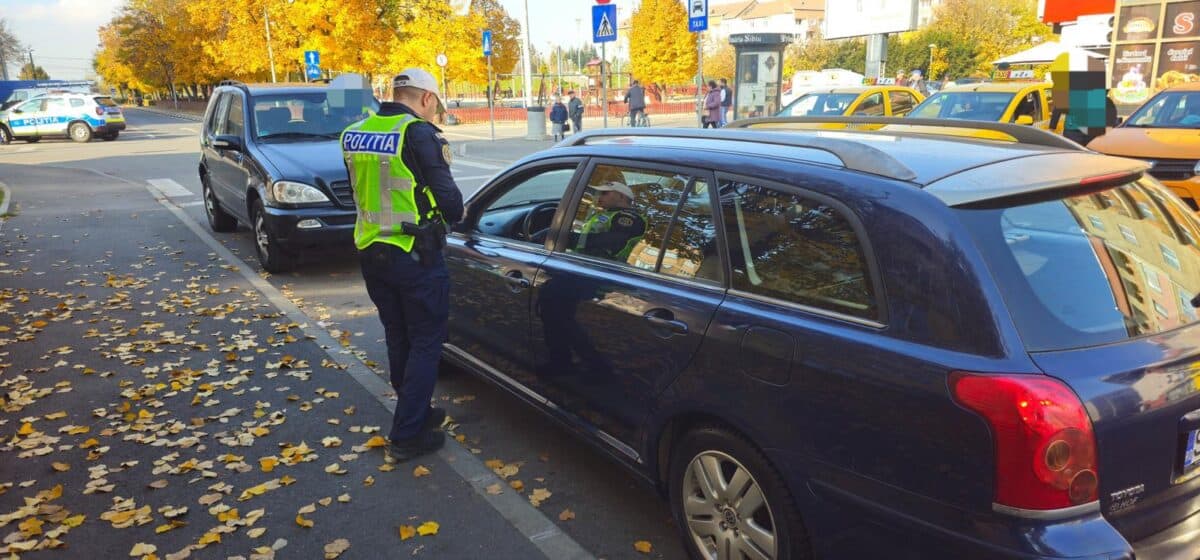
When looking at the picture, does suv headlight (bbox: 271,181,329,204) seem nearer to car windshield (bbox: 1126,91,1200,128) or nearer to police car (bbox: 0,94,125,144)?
car windshield (bbox: 1126,91,1200,128)

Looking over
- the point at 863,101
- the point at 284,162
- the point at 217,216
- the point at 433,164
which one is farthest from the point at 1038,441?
the point at 863,101

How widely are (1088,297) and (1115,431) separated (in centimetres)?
39

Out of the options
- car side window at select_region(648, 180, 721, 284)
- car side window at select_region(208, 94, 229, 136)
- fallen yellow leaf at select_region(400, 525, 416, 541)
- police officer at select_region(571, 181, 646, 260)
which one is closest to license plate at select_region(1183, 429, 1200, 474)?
car side window at select_region(648, 180, 721, 284)

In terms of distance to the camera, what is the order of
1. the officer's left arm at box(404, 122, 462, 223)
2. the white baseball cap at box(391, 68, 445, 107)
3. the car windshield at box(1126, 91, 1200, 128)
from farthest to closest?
1. the car windshield at box(1126, 91, 1200, 128)
2. the white baseball cap at box(391, 68, 445, 107)
3. the officer's left arm at box(404, 122, 462, 223)

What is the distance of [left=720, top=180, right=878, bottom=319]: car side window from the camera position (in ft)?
8.07

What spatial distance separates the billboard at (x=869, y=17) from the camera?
2872cm

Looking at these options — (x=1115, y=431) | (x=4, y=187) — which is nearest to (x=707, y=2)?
(x=1115, y=431)

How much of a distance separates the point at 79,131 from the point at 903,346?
36350 millimetres

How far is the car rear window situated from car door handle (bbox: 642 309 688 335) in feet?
3.40

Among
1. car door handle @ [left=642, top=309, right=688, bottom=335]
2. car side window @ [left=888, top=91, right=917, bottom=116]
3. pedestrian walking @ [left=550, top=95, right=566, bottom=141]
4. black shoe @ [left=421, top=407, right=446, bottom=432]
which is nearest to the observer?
car door handle @ [left=642, top=309, right=688, bottom=335]

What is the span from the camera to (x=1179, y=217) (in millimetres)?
2773

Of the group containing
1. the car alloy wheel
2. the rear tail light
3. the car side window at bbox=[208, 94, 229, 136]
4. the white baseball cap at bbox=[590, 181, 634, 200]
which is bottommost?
the car alloy wheel

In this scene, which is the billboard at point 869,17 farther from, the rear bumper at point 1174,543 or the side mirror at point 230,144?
the rear bumper at point 1174,543

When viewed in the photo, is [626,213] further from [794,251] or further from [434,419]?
[434,419]
